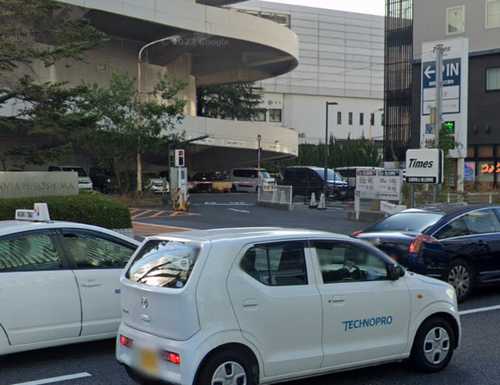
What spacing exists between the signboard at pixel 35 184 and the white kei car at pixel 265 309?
1089cm

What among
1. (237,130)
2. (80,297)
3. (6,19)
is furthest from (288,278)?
(237,130)

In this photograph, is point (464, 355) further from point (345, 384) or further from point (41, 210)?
point (41, 210)

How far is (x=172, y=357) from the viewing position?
191 inches

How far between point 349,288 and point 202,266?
143 centimetres

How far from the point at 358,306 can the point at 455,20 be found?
33098 millimetres

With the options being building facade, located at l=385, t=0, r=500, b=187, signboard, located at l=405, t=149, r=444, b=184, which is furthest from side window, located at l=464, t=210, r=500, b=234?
building facade, located at l=385, t=0, r=500, b=187

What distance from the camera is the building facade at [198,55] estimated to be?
40219mm

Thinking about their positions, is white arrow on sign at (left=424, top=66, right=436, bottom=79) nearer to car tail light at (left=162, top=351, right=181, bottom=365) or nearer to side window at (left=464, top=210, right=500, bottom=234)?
side window at (left=464, top=210, right=500, bottom=234)

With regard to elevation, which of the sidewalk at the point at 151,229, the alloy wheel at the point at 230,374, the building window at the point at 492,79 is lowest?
the sidewalk at the point at 151,229

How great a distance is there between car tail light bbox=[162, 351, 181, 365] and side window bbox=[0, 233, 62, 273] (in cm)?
230

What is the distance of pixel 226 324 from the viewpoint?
491 centimetres

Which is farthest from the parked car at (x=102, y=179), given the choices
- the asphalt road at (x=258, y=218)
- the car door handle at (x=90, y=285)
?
the car door handle at (x=90, y=285)

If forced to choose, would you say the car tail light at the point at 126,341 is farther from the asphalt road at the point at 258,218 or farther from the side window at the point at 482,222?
the asphalt road at the point at 258,218

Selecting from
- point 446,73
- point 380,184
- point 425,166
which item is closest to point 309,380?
point 425,166
